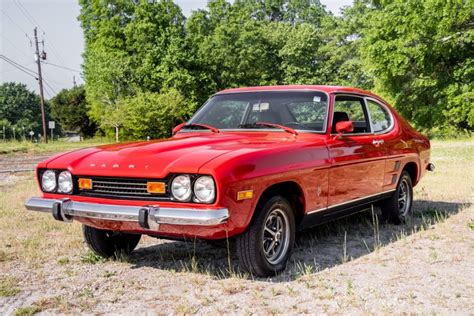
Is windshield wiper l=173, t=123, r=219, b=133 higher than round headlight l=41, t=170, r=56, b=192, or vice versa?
windshield wiper l=173, t=123, r=219, b=133

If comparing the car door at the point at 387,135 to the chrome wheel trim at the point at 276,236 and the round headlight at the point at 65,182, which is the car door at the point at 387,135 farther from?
the round headlight at the point at 65,182

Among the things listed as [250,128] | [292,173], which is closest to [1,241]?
[250,128]

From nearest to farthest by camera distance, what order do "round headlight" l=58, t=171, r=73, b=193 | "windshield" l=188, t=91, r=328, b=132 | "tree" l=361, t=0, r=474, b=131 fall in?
"round headlight" l=58, t=171, r=73, b=193, "windshield" l=188, t=91, r=328, b=132, "tree" l=361, t=0, r=474, b=131

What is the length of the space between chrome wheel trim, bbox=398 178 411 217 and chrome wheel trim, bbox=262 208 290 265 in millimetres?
2801

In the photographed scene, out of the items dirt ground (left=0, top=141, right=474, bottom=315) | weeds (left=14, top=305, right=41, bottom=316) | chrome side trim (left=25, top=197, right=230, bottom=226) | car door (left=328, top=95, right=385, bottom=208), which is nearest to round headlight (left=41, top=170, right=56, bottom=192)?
chrome side trim (left=25, top=197, right=230, bottom=226)

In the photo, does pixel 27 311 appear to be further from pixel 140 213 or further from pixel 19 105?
pixel 19 105

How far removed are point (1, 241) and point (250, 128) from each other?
3.17 metres

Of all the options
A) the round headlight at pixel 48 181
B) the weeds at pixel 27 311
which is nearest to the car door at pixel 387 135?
the round headlight at pixel 48 181

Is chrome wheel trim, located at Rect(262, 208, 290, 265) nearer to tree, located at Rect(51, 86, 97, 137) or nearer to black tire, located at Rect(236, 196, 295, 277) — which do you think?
black tire, located at Rect(236, 196, 295, 277)

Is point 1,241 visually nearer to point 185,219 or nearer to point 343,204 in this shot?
point 185,219

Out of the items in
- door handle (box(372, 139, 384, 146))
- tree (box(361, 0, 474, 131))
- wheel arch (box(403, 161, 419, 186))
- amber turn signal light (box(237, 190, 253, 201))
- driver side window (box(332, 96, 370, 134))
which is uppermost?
tree (box(361, 0, 474, 131))

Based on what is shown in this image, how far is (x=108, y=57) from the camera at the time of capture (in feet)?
163

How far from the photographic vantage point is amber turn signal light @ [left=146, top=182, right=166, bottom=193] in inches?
165

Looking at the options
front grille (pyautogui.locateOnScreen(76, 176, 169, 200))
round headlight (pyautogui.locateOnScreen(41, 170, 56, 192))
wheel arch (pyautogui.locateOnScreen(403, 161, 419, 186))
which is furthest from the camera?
wheel arch (pyautogui.locateOnScreen(403, 161, 419, 186))
